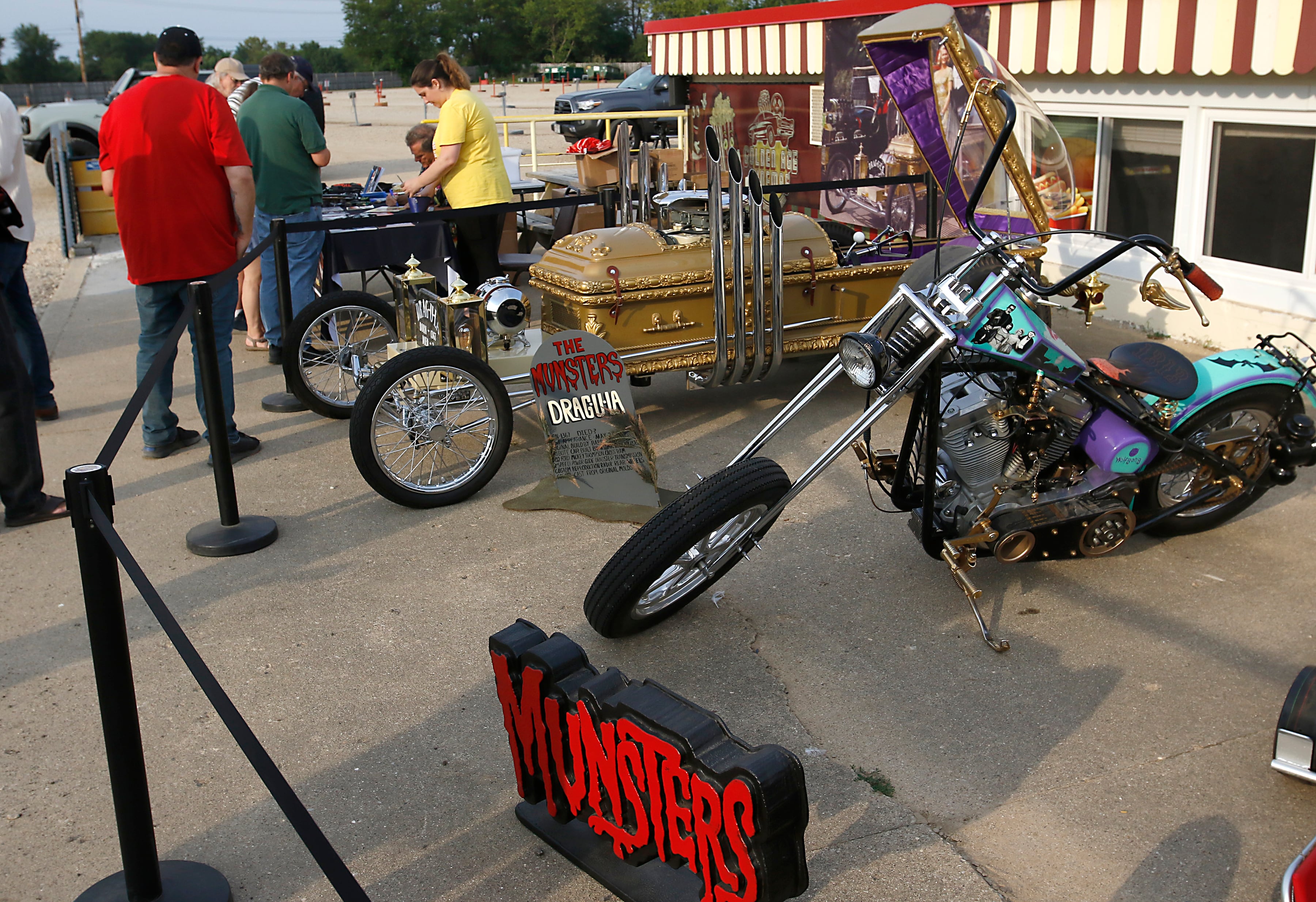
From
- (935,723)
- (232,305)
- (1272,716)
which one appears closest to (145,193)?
(232,305)

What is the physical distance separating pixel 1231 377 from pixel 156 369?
3827 millimetres

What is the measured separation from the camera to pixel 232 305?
5668 millimetres

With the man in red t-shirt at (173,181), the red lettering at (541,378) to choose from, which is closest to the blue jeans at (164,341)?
the man in red t-shirt at (173,181)

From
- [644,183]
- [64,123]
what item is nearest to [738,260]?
A: [644,183]

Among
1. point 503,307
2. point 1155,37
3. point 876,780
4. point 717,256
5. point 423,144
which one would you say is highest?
point 1155,37

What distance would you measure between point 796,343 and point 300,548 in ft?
9.41

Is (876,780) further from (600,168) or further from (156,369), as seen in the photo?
(600,168)

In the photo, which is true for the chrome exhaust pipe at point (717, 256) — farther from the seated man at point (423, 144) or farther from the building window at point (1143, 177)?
the seated man at point (423, 144)

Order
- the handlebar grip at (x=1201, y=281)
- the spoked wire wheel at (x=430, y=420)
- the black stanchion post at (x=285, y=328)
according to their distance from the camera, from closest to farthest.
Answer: the handlebar grip at (x=1201, y=281), the spoked wire wheel at (x=430, y=420), the black stanchion post at (x=285, y=328)

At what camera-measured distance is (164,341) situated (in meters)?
5.58

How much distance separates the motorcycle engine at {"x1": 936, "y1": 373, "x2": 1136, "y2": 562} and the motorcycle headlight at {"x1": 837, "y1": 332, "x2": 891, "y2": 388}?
63 centimetres

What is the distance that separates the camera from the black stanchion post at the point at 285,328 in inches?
231

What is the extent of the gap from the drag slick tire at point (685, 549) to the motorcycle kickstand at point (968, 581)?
66 cm

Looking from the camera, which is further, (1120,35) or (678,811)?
(1120,35)
